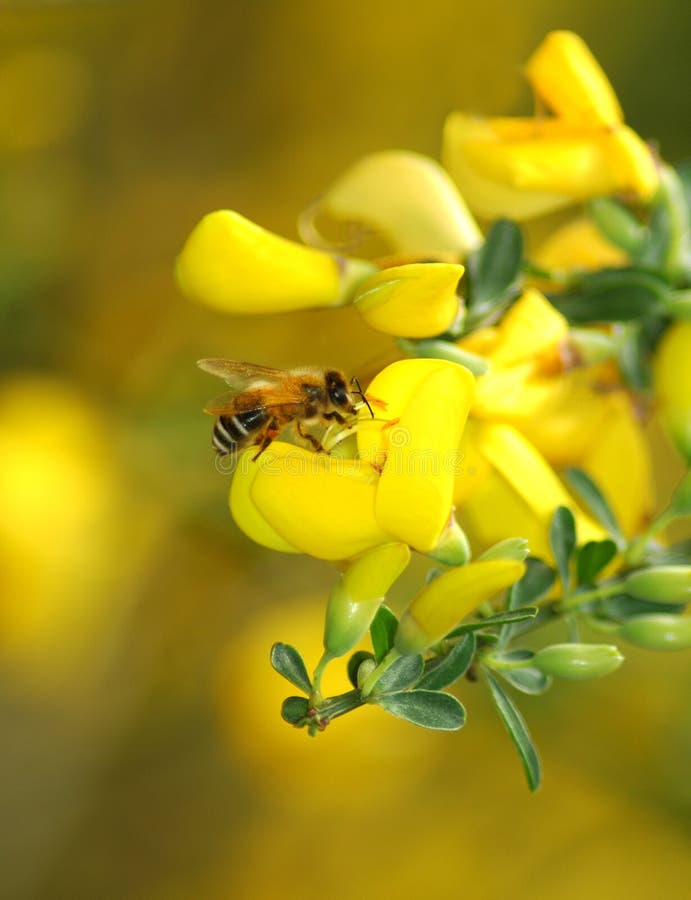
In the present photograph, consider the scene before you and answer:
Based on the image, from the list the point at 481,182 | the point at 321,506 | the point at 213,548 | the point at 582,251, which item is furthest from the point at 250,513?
the point at 213,548

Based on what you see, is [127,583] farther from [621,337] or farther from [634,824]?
[621,337]

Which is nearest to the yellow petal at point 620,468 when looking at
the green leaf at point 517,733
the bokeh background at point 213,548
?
the green leaf at point 517,733

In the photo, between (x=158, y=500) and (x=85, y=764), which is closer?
(x=158, y=500)

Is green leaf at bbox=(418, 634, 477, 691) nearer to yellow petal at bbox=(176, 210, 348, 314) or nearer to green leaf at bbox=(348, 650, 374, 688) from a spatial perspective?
green leaf at bbox=(348, 650, 374, 688)

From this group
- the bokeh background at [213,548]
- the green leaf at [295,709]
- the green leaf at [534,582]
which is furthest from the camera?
the bokeh background at [213,548]

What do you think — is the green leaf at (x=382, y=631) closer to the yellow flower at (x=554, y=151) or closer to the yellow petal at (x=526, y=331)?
the yellow petal at (x=526, y=331)

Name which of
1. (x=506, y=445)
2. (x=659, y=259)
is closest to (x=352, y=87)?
(x=659, y=259)

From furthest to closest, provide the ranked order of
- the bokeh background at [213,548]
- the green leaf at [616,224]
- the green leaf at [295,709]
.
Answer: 1. the bokeh background at [213,548]
2. the green leaf at [616,224]
3. the green leaf at [295,709]
